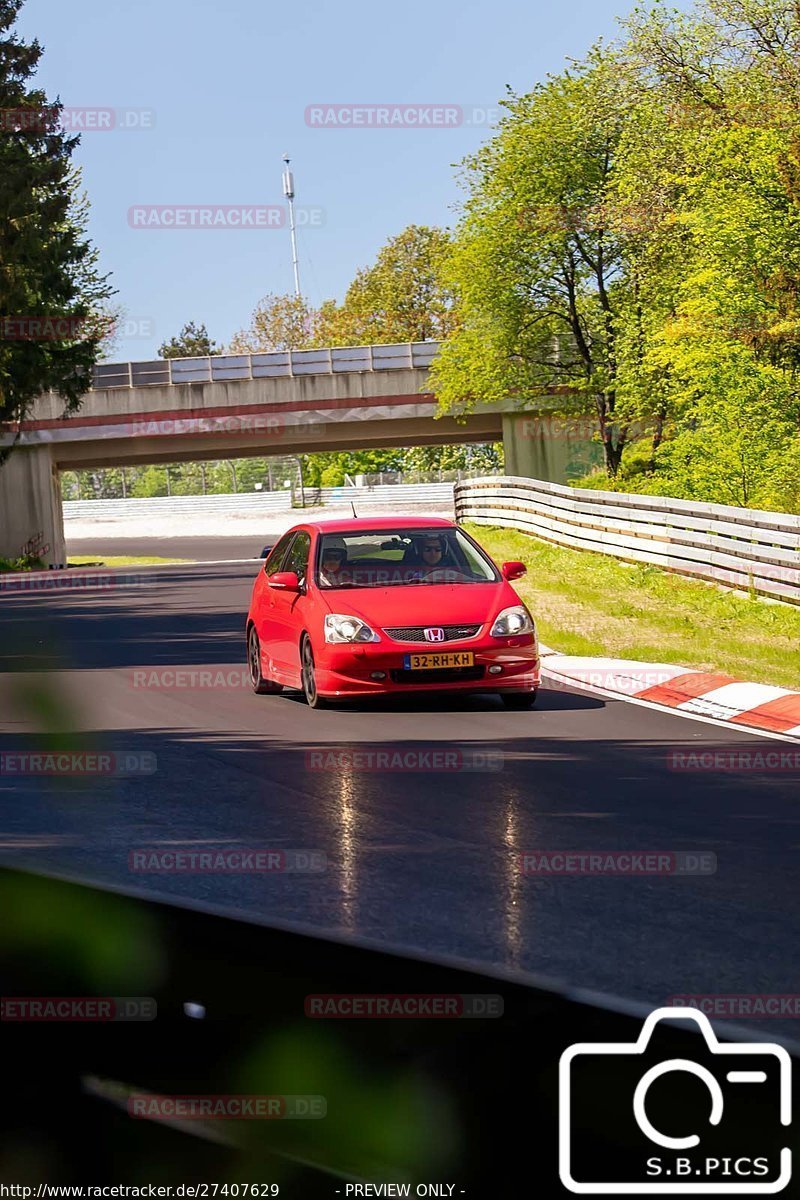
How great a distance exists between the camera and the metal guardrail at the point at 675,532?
68.0 ft

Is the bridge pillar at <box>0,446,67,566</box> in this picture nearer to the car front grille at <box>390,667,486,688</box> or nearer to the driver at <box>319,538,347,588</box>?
the driver at <box>319,538,347,588</box>

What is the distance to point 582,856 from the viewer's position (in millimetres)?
7777

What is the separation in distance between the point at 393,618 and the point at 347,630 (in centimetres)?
39

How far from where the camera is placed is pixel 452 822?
8.78m

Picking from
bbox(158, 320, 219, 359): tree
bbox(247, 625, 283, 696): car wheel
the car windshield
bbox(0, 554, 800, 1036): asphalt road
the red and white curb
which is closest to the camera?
bbox(0, 554, 800, 1036): asphalt road

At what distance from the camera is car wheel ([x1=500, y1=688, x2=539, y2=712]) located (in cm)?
1382

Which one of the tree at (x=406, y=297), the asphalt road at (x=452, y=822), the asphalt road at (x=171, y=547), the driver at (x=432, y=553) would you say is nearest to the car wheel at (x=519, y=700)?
the asphalt road at (x=452, y=822)

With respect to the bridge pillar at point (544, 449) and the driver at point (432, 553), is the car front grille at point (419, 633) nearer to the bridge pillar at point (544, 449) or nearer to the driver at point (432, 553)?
the driver at point (432, 553)

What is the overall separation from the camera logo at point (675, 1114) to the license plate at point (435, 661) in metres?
9.89

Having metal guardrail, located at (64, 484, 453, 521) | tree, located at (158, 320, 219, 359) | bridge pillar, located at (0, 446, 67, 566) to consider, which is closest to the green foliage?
bridge pillar, located at (0, 446, 67, 566)

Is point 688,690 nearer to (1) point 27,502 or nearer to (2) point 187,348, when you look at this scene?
(1) point 27,502

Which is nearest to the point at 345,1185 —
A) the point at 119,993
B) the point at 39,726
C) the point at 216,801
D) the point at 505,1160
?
the point at 505,1160

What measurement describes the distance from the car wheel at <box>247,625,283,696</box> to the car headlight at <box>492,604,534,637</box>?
8.70ft

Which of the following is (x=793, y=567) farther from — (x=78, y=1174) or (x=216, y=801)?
(x=78, y=1174)
